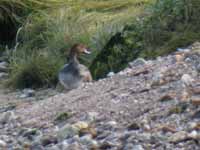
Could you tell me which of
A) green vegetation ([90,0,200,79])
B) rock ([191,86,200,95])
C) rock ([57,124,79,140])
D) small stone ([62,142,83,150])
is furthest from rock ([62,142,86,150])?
green vegetation ([90,0,200,79])

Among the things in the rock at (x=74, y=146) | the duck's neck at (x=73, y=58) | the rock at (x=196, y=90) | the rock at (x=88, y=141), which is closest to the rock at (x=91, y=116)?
the rock at (x=88, y=141)

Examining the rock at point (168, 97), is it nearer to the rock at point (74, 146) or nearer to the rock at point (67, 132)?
the rock at point (67, 132)

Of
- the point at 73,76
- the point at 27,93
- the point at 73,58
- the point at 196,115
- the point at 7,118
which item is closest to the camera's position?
the point at 196,115

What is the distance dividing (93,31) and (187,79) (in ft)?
17.8

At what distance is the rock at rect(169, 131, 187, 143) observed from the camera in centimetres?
586

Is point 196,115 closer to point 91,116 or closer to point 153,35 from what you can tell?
point 91,116

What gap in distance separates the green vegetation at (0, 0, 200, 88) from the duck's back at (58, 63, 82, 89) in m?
1.15

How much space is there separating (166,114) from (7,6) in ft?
26.2

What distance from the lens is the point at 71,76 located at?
9656mm

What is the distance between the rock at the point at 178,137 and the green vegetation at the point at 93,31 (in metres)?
4.36

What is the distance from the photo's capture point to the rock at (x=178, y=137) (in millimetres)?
5859

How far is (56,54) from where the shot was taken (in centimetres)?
1226

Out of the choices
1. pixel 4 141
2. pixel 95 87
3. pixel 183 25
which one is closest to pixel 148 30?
pixel 183 25

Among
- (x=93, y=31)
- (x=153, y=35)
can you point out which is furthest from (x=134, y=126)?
(x=93, y=31)
